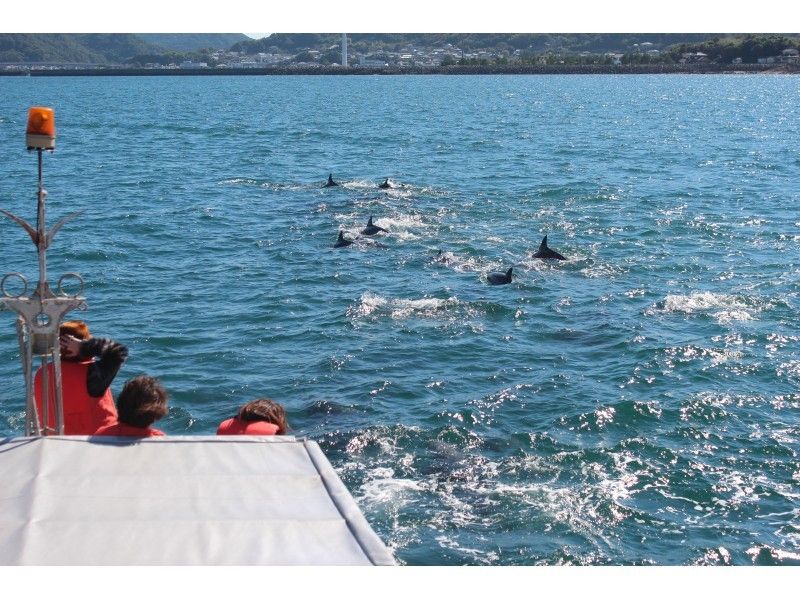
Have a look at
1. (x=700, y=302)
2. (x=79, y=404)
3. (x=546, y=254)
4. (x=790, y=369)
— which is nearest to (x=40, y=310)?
(x=79, y=404)

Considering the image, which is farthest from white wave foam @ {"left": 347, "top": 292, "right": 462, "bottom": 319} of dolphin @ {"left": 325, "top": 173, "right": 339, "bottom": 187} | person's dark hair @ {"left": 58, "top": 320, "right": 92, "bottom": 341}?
dolphin @ {"left": 325, "top": 173, "right": 339, "bottom": 187}

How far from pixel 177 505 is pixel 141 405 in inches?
75.5

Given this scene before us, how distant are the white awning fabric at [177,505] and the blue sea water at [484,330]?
21.4ft

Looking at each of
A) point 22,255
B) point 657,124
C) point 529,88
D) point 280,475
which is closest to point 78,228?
point 22,255

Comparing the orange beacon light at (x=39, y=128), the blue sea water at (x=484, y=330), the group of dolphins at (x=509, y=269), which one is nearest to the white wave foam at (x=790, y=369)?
the blue sea water at (x=484, y=330)

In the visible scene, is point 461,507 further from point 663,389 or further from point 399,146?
point 399,146

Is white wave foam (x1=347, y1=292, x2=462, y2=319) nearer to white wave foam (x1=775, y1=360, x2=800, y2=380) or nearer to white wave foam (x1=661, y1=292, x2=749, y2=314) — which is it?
white wave foam (x1=661, y1=292, x2=749, y2=314)

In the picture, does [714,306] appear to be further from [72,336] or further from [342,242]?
[72,336]

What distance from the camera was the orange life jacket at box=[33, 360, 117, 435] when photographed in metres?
9.63

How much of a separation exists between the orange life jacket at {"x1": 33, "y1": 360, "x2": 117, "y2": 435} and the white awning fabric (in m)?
2.14

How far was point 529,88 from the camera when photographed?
17438 centimetres

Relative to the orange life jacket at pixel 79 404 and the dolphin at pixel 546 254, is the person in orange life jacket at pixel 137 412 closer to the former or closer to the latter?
the orange life jacket at pixel 79 404

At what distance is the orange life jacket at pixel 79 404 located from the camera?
9.63 m

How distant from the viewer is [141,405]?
8320 mm
